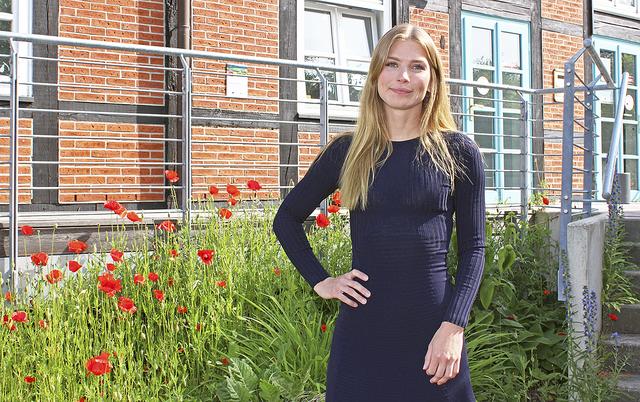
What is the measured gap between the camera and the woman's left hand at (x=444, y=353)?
1.79 meters

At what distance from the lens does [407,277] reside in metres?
1.89

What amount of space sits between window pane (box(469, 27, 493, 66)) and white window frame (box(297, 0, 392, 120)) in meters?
1.53

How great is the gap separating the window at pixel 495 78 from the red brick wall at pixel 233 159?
9.64 feet

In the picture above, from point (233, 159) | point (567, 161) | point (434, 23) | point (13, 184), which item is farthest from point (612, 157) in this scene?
point (434, 23)

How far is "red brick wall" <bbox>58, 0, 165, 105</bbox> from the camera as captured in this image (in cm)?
625

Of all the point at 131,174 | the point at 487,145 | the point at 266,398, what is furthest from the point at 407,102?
the point at 487,145

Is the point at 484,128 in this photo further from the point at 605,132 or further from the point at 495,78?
the point at 605,132

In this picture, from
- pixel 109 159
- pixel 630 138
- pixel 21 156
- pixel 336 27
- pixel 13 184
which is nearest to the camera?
pixel 13 184

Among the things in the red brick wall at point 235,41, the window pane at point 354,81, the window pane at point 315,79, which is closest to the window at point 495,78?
the window pane at point 354,81

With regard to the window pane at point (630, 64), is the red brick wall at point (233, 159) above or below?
below

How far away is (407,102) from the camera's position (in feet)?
6.36

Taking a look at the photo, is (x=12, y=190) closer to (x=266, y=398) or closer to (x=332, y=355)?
(x=266, y=398)

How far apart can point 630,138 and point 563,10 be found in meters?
2.26

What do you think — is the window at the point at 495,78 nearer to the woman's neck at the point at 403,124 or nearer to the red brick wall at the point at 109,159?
the red brick wall at the point at 109,159
